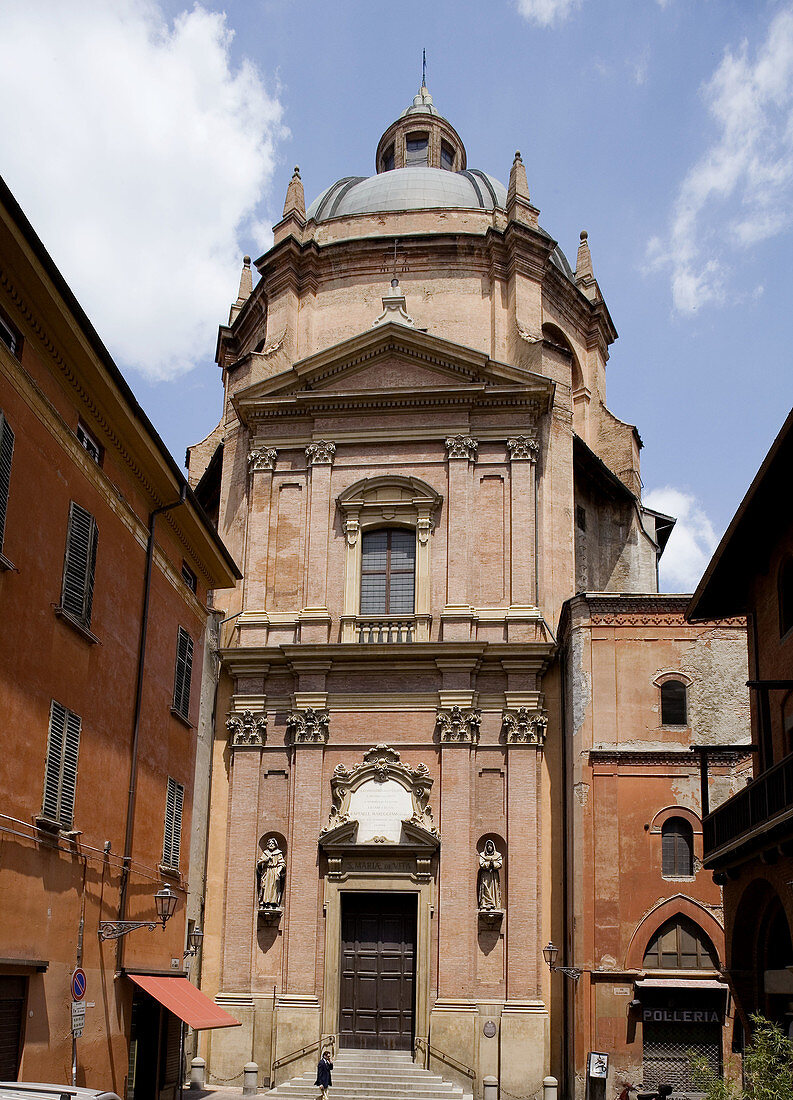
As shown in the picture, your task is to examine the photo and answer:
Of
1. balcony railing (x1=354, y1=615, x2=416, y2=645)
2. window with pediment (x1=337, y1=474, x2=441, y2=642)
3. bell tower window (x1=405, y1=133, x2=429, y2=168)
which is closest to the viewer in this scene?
balcony railing (x1=354, y1=615, x2=416, y2=645)

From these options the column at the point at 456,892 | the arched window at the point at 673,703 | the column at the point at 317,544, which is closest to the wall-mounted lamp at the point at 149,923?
the column at the point at 456,892

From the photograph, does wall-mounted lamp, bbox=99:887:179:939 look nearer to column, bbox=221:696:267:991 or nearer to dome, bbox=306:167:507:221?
column, bbox=221:696:267:991

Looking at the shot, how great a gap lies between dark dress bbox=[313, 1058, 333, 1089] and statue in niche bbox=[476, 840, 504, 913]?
15.7ft

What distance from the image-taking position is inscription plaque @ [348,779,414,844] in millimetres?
29047

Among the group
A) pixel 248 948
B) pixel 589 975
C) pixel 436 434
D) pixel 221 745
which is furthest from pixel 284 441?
pixel 589 975

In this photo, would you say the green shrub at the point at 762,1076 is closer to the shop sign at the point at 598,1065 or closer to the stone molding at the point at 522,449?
the shop sign at the point at 598,1065

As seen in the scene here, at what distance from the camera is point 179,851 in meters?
23.0

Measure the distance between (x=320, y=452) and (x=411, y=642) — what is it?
577 centimetres

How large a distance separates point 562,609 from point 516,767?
12.7ft

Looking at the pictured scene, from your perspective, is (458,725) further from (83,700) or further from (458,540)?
(83,700)

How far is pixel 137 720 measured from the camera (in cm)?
1997

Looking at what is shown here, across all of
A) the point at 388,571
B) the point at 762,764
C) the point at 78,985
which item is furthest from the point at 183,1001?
the point at 388,571

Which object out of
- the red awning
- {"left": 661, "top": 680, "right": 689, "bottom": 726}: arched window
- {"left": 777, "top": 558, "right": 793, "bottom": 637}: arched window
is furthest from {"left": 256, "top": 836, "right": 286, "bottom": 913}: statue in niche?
{"left": 777, "top": 558, "right": 793, "bottom": 637}: arched window

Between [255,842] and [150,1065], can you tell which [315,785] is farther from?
[150,1065]
